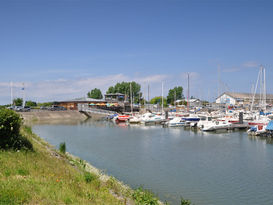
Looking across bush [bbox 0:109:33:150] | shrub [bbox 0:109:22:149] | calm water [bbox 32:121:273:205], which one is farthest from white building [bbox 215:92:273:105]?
shrub [bbox 0:109:22:149]

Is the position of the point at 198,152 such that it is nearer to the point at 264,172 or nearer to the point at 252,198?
the point at 264,172

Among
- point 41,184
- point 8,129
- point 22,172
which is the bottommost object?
point 41,184

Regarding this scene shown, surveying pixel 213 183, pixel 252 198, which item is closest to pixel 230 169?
pixel 213 183

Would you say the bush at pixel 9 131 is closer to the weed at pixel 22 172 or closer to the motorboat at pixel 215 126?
the weed at pixel 22 172

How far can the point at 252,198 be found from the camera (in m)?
16.5

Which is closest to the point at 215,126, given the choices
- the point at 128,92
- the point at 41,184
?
the point at 41,184

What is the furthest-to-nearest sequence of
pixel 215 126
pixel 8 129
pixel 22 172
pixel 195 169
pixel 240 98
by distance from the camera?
pixel 240 98 → pixel 215 126 → pixel 195 169 → pixel 8 129 → pixel 22 172

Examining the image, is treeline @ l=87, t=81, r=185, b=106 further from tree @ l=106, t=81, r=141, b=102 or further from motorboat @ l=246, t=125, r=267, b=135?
motorboat @ l=246, t=125, r=267, b=135

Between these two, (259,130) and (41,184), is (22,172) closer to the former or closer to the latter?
(41,184)

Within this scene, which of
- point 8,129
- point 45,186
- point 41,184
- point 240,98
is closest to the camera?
point 45,186

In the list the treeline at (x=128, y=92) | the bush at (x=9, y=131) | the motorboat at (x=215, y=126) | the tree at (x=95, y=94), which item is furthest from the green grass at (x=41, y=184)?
the tree at (x=95, y=94)

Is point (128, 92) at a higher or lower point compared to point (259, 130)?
higher

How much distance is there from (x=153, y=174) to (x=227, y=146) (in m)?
18.1

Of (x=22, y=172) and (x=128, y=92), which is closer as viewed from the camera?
(x=22, y=172)
